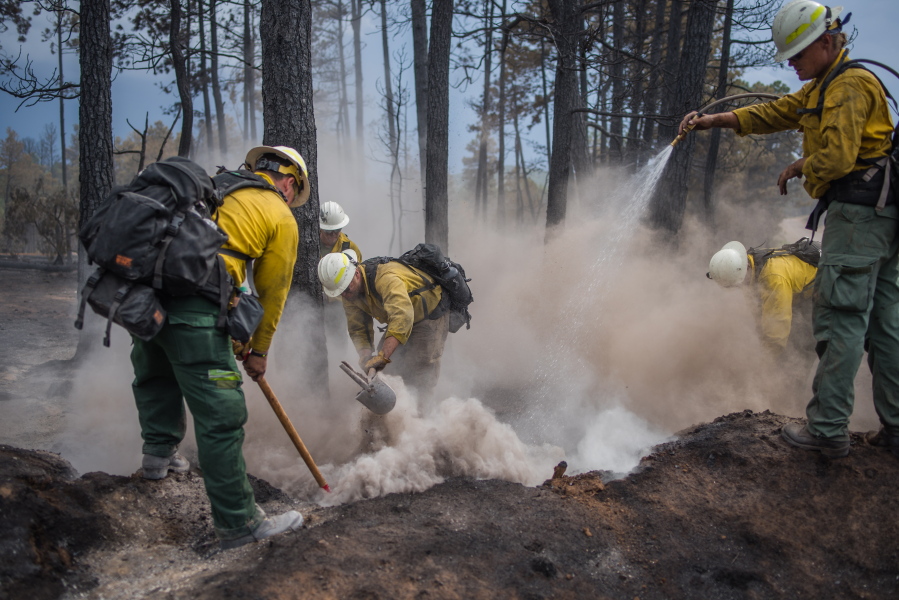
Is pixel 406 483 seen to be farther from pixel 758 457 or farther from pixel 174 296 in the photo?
pixel 758 457

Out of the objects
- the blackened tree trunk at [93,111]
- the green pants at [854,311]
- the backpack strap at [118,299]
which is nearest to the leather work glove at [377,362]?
the backpack strap at [118,299]

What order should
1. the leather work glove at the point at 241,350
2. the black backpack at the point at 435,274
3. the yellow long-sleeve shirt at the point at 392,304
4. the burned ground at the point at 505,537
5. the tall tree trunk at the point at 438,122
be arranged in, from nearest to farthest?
the burned ground at the point at 505,537 → the leather work glove at the point at 241,350 → the yellow long-sleeve shirt at the point at 392,304 → the black backpack at the point at 435,274 → the tall tree trunk at the point at 438,122

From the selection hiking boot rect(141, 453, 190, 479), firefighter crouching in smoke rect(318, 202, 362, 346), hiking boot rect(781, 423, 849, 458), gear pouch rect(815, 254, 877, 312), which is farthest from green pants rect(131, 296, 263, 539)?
firefighter crouching in smoke rect(318, 202, 362, 346)

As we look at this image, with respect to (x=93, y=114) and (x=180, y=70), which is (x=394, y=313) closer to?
(x=93, y=114)

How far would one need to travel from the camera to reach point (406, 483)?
3703 millimetres

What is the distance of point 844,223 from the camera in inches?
132

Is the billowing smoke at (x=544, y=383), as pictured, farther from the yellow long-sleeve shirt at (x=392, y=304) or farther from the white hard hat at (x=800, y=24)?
the white hard hat at (x=800, y=24)

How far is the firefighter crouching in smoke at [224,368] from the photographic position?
2.74 meters

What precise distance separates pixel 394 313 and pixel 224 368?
2.05m

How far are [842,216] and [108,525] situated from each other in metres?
4.24

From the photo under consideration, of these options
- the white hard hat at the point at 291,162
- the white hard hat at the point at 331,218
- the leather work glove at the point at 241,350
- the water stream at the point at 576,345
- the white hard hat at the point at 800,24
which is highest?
the white hard hat at the point at 800,24

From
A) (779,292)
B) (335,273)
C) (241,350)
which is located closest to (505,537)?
(241,350)

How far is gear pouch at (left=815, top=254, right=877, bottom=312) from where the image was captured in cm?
329

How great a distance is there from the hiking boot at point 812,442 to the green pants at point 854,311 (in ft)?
0.13
